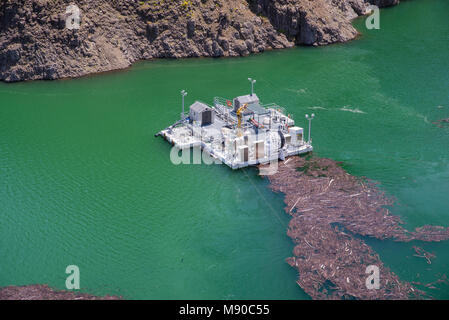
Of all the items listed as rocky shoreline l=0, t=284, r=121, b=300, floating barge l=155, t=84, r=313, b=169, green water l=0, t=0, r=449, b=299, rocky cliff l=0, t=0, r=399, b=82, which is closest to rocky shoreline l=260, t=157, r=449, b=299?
green water l=0, t=0, r=449, b=299

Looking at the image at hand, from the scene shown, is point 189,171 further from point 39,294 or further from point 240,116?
point 39,294

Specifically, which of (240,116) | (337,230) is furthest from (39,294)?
(240,116)

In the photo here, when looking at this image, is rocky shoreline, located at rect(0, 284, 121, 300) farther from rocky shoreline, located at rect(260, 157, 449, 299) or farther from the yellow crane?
the yellow crane

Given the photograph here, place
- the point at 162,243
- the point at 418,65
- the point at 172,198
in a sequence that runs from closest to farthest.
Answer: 1. the point at 162,243
2. the point at 172,198
3. the point at 418,65

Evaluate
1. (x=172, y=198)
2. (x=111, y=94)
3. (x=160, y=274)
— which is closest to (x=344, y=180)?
(x=172, y=198)

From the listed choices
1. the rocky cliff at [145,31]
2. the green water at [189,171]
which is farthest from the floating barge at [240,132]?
the rocky cliff at [145,31]

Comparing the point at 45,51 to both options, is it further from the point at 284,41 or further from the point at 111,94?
the point at 284,41
